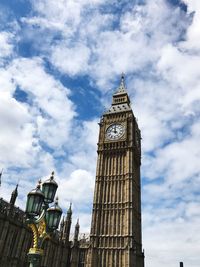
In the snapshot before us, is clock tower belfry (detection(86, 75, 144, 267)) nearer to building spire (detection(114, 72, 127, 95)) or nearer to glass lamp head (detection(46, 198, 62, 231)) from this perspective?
building spire (detection(114, 72, 127, 95))

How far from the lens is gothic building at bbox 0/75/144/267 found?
4706 cm

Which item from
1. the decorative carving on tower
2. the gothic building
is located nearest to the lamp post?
the gothic building

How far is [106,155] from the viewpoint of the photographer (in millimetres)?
63781

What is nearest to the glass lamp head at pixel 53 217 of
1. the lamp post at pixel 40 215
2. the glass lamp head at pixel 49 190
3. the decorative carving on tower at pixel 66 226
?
the lamp post at pixel 40 215

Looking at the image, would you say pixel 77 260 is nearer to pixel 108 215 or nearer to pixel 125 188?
pixel 108 215

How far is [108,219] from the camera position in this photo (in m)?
56.2

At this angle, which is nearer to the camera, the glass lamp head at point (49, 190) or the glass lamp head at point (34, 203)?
the glass lamp head at point (34, 203)

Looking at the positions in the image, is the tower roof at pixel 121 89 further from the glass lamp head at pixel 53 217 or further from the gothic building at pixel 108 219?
the glass lamp head at pixel 53 217

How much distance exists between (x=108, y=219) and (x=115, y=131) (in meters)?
19.9

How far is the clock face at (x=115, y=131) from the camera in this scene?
6496 cm

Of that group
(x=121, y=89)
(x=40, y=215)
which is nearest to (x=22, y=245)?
(x=40, y=215)

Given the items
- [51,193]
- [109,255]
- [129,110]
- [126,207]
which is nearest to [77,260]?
[109,255]

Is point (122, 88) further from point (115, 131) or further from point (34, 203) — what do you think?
Answer: point (34, 203)

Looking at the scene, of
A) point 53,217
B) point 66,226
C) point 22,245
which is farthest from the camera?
point 66,226
